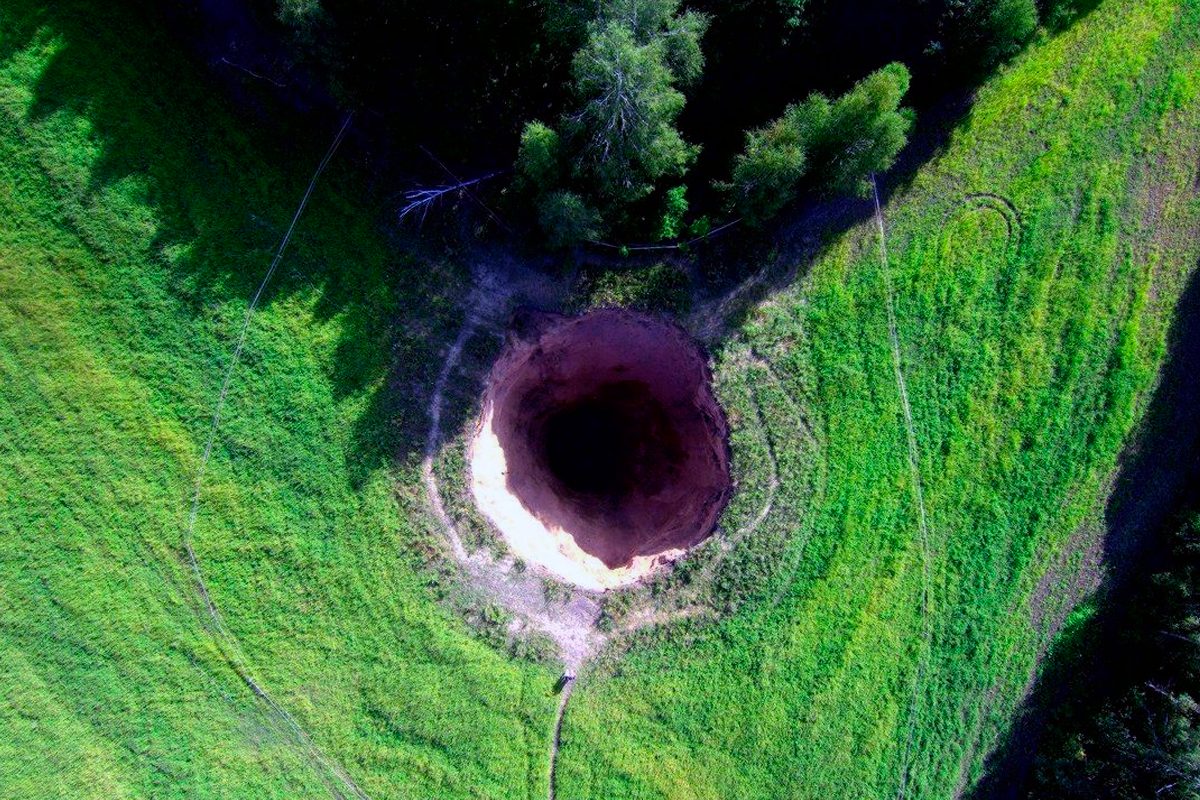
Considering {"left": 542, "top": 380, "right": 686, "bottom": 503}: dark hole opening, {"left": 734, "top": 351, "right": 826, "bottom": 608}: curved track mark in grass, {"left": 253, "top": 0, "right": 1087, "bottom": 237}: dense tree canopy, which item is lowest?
{"left": 542, "top": 380, "right": 686, "bottom": 503}: dark hole opening

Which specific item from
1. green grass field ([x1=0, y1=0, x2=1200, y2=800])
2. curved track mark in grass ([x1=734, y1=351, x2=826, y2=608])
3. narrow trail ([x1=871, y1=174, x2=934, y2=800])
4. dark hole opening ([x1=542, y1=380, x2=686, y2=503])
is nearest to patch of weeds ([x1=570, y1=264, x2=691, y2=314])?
green grass field ([x1=0, y1=0, x2=1200, y2=800])

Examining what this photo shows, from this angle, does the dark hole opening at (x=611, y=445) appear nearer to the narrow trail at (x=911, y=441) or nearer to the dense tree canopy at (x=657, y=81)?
the dense tree canopy at (x=657, y=81)

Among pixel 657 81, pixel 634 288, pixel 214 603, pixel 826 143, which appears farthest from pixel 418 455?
pixel 826 143

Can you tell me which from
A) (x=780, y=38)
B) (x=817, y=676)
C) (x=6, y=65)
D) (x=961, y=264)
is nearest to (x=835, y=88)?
(x=780, y=38)

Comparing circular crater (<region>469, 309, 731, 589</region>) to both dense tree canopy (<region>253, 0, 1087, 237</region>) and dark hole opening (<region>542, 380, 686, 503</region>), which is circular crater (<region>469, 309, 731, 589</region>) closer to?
dark hole opening (<region>542, 380, 686, 503</region>)

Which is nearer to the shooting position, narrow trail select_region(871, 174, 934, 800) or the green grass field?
the green grass field

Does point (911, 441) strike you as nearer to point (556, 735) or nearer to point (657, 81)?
point (657, 81)

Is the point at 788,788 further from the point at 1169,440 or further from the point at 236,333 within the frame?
the point at 236,333
